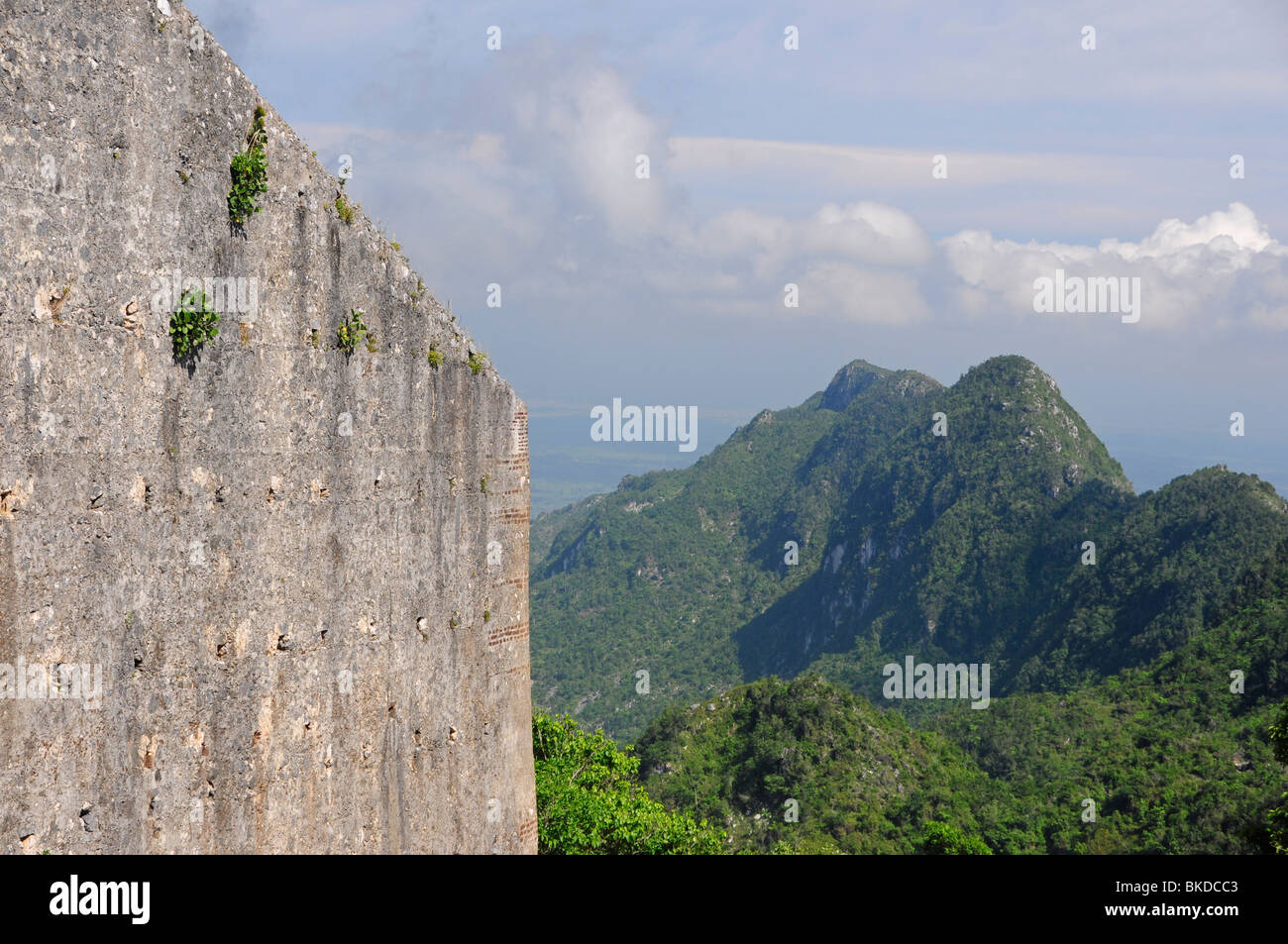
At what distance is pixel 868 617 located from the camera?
109 meters

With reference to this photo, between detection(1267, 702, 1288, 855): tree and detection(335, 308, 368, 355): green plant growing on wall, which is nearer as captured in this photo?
detection(335, 308, 368, 355): green plant growing on wall

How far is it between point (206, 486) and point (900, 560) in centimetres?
10672

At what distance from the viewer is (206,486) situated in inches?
400

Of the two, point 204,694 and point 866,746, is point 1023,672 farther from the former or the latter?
point 204,694

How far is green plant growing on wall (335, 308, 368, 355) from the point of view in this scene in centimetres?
1155

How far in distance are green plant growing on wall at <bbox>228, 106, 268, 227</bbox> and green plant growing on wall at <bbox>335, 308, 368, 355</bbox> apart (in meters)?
1.58

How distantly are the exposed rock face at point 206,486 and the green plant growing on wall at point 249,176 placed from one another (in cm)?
12

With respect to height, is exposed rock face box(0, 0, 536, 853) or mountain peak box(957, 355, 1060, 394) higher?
mountain peak box(957, 355, 1060, 394)
